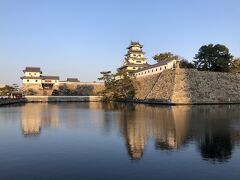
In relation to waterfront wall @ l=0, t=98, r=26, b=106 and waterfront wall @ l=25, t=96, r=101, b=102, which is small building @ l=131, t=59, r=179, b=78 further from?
waterfront wall @ l=0, t=98, r=26, b=106

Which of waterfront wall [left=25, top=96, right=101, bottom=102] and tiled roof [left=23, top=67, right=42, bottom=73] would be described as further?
tiled roof [left=23, top=67, right=42, bottom=73]

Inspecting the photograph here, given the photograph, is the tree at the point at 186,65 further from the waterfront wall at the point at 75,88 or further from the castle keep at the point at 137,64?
the waterfront wall at the point at 75,88

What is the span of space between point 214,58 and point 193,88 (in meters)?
9.78

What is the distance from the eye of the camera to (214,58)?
45.2 meters

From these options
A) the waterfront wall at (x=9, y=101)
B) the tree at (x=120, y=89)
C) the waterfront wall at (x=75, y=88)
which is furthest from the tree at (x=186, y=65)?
the waterfront wall at (x=9, y=101)

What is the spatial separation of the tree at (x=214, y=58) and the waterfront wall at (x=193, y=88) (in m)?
2.56

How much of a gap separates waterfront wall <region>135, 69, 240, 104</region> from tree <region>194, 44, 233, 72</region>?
8.39 feet

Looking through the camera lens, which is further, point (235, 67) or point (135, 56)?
point (135, 56)

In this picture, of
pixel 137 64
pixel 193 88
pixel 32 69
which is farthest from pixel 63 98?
pixel 193 88

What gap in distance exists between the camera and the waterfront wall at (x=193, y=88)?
1468 inches

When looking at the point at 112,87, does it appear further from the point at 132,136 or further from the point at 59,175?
the point at 59,175

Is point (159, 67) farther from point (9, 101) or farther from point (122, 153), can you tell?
point (122, 153)

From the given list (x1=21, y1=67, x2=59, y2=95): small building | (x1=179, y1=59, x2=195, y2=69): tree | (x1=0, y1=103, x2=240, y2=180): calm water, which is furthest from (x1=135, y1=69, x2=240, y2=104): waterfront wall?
(x1=21, y1=67, x2=59, y2=95): small building

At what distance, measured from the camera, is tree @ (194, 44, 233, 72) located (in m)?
44.4
